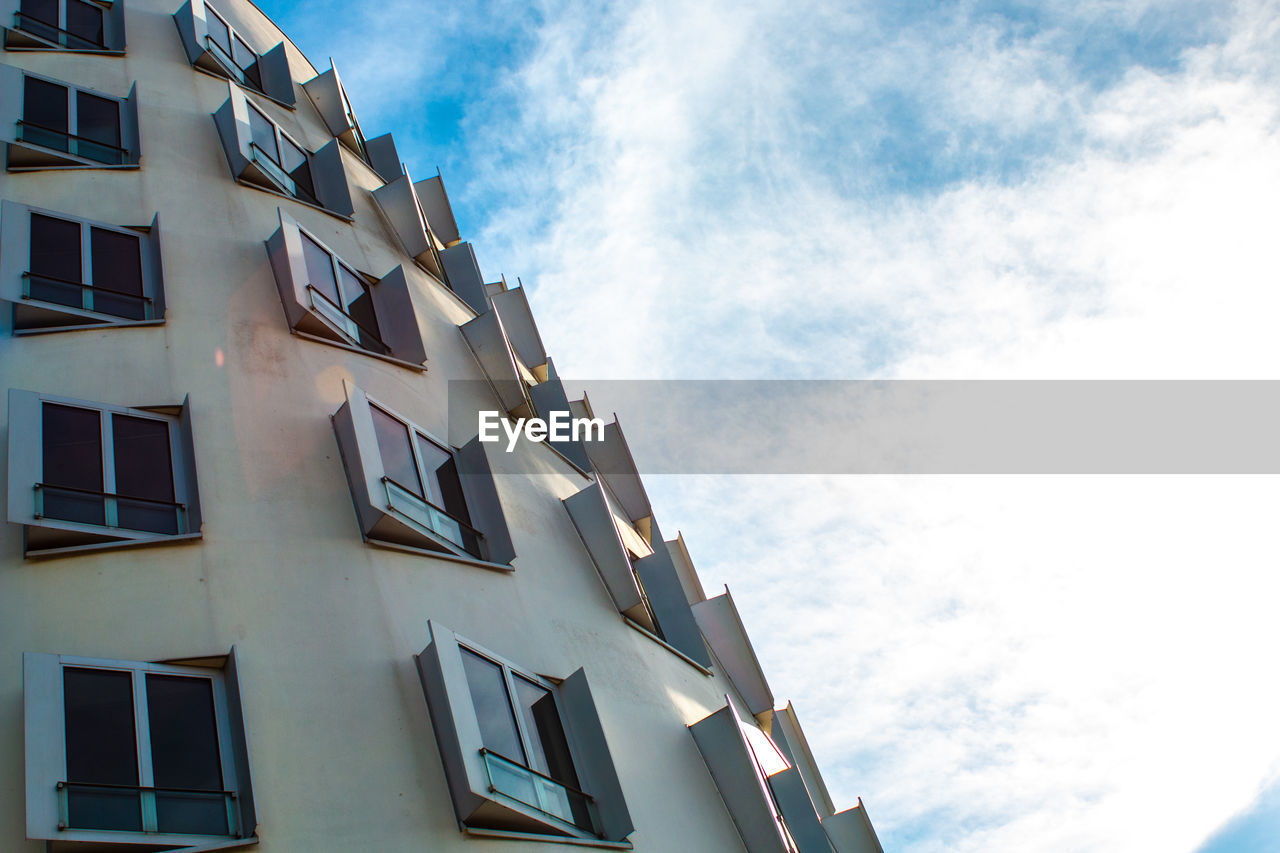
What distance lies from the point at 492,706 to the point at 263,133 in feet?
36.2

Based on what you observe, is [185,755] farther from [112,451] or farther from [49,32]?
[49,32]

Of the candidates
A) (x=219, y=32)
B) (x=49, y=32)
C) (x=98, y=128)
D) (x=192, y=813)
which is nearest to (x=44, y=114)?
(x=98, y=128)

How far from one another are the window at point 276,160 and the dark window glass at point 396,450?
5328 millimetres

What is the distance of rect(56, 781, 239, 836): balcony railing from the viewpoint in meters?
7.21

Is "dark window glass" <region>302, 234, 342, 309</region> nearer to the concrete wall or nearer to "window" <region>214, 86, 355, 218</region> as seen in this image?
the concrete wall

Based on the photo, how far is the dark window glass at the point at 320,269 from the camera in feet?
44.5

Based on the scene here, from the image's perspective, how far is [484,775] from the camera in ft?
28.7

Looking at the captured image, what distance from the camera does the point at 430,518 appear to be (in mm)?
11461

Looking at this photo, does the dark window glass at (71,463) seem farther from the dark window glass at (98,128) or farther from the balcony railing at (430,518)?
the dark window glass at (98,128)

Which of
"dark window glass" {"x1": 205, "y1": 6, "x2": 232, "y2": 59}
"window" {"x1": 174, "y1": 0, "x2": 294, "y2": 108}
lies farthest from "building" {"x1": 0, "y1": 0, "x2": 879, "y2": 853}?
"dark window glass" {"x1": 205, "y1": 6, "x2": 232, "y2": 59}

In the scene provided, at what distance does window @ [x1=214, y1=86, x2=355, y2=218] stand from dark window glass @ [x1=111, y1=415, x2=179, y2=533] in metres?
5.84

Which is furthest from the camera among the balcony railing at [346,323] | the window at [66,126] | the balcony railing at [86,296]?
the window at [66,126]

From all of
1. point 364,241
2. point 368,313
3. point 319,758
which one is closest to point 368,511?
point 319,758

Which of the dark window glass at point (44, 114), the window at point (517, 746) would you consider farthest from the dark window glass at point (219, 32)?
the window at point (517, 746)
